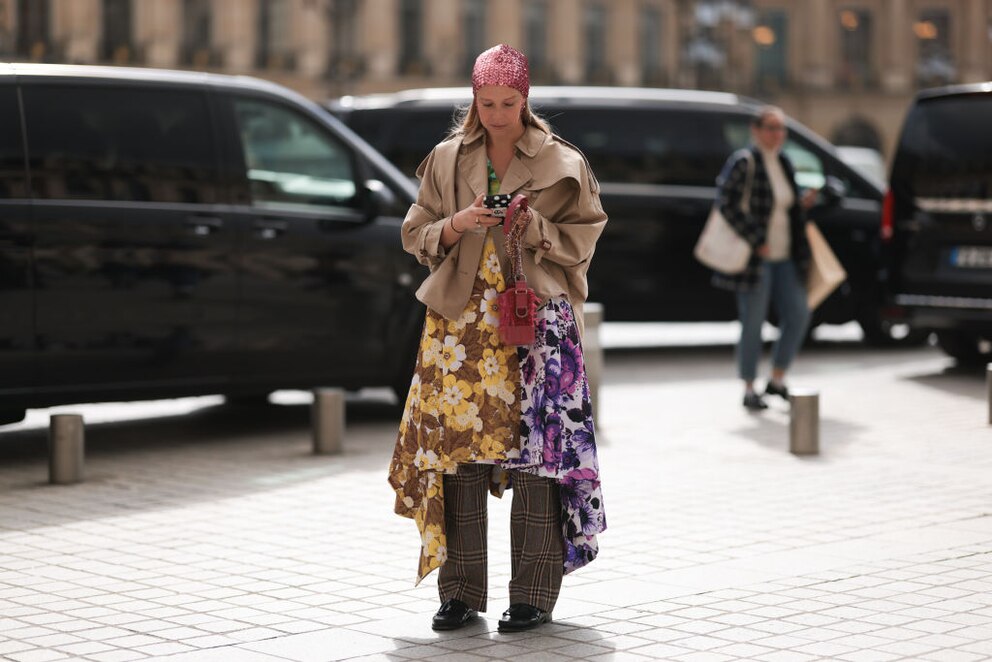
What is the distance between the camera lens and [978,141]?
13.3 metres

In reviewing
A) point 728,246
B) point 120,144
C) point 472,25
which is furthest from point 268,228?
point 472,25

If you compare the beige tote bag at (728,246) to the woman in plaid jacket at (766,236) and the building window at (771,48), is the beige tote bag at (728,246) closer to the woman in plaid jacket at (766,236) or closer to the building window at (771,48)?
the woman in plaid jacket at (766,236)

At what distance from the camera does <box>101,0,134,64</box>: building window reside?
5788cm

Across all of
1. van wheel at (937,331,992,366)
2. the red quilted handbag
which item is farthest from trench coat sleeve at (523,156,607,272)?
van wheel at (937,331,992,366)

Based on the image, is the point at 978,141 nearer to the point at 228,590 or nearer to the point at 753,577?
the point at 753,577

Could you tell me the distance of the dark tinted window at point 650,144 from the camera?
15680 mm

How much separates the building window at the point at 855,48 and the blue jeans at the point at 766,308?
6363 cm

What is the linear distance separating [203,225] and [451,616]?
4.65 metres

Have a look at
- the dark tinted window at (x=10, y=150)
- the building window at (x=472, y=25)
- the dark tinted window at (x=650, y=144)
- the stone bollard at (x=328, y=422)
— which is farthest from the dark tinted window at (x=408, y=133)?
the building window at (x=472, y=25)

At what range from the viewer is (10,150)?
9.16 m

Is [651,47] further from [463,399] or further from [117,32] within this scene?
[463,399]

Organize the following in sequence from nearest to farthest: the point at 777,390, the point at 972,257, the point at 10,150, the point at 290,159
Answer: the point at 10,150
the point at 290,159
the point at 777,390
the point at 972,257

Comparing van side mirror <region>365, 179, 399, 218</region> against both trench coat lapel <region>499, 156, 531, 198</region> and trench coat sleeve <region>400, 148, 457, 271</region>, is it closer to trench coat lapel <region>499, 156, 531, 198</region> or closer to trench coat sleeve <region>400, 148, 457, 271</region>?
trench coat sleeve <region>400, 148, 457, 271</region>

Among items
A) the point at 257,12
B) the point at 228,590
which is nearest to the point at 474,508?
the point at 228,590
